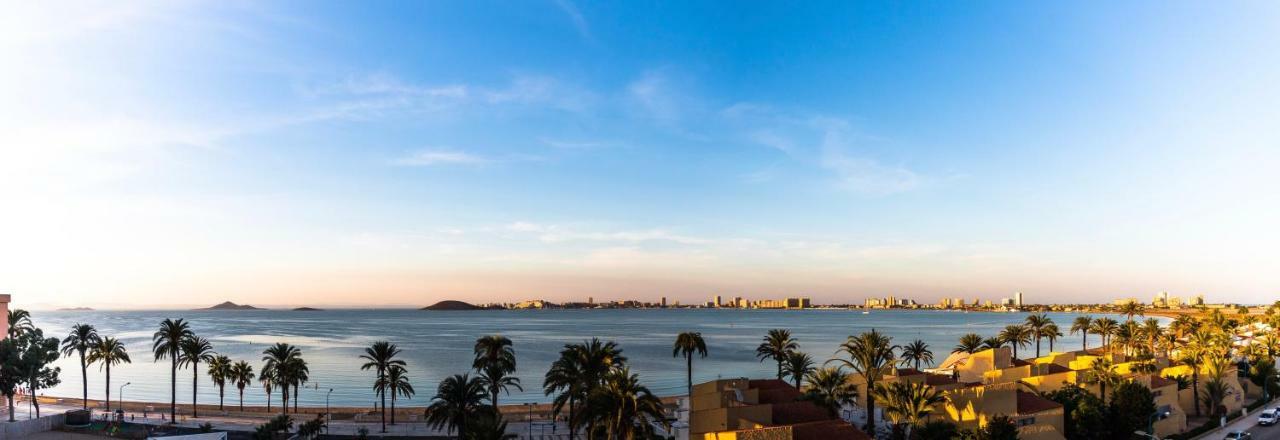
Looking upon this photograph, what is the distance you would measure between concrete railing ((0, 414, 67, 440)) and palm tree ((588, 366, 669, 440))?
174ft

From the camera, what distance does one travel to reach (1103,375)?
2520 inches

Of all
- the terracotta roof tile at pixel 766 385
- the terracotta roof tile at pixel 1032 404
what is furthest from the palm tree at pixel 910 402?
the terracotta roof tile at pixel 766 385

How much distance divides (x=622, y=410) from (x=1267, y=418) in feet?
231

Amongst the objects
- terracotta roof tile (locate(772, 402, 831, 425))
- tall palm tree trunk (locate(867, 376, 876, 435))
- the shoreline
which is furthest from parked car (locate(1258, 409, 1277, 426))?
the shoreline

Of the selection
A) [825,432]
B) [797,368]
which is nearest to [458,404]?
[825,432]

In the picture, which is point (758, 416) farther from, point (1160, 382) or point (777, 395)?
point (1160, 382)

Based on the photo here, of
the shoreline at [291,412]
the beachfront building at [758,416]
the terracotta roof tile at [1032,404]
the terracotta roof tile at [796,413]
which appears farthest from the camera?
the shoreline at [291,412]

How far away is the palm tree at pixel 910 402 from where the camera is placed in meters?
49.8

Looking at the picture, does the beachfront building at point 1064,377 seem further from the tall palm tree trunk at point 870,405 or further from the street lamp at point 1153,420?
the tall palm tree trunk at point 870,405

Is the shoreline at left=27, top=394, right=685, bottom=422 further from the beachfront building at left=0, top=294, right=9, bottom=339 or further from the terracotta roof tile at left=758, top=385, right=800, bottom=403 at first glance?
the terracotta roof tile at left=758, top=385, right=800, bottom=403

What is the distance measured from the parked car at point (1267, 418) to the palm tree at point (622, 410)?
66358 millimetres

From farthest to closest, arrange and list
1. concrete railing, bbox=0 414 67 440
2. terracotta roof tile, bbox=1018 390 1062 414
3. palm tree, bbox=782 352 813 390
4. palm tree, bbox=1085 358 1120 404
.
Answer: palm tree, bbox=782 352 813 390 → palm tree, bbox=1085 358 1120 404 → concrete railing, bbox=0 414 67 440 → terracotta roof tile, bbox=1018 390 1062 414

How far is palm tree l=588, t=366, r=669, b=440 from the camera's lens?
39906mm

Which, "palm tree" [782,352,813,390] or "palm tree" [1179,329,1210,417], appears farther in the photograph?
"palm tree" [1179,329,1210,417]
